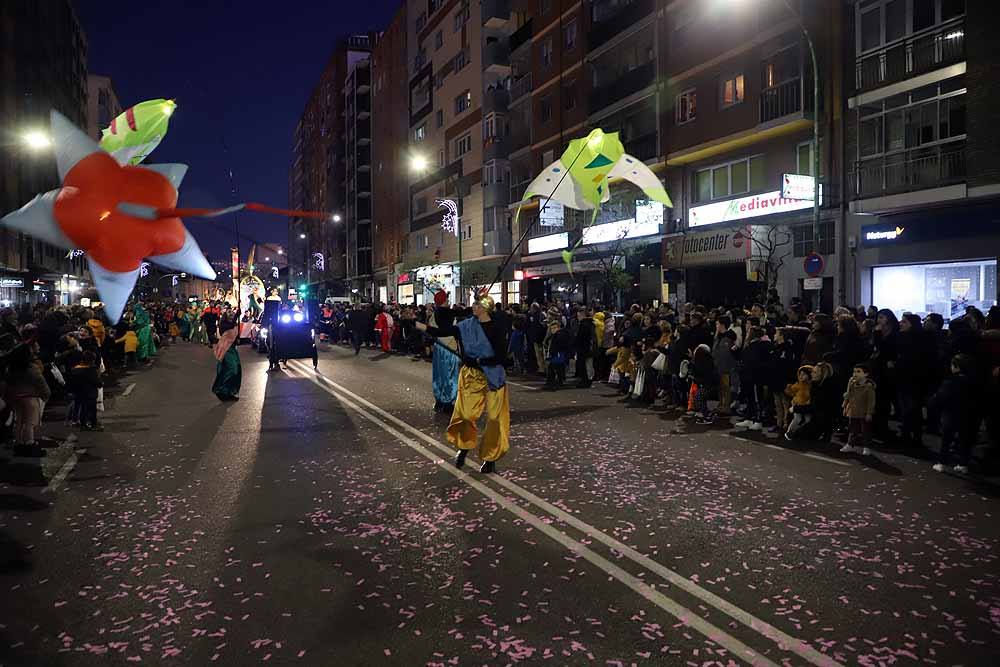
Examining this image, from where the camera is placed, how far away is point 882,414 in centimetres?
999

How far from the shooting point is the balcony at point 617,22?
96.4ft

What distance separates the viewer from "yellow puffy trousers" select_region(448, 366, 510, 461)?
8016 mm

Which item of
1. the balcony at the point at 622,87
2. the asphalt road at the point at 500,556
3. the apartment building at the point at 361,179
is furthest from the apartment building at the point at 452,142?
the asphalt road at the point at 500,556

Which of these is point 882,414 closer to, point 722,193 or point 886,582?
point 886,582

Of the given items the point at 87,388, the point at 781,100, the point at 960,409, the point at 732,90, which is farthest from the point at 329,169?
the point at 960,409

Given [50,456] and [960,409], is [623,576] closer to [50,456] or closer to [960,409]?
[960,409]

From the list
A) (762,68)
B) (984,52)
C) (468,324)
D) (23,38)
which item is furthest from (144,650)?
(23,38)

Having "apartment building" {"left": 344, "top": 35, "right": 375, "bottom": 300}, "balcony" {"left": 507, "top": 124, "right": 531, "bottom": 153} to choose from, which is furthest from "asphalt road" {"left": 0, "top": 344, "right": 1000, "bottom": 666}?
"apartment building" {"left": 344, "top": 35, "right": 375, "bottom": 300}

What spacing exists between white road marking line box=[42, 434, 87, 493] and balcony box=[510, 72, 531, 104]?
32818 millimetres

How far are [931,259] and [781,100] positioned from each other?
22.4ft

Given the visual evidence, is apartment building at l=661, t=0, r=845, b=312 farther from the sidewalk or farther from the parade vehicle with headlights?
the sidewalk

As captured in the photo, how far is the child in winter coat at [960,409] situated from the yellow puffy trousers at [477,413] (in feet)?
15.7

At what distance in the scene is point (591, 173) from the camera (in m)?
12.8

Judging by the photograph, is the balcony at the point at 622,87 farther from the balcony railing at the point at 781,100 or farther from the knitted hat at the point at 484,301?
the knitted hat at the point at 484,301
